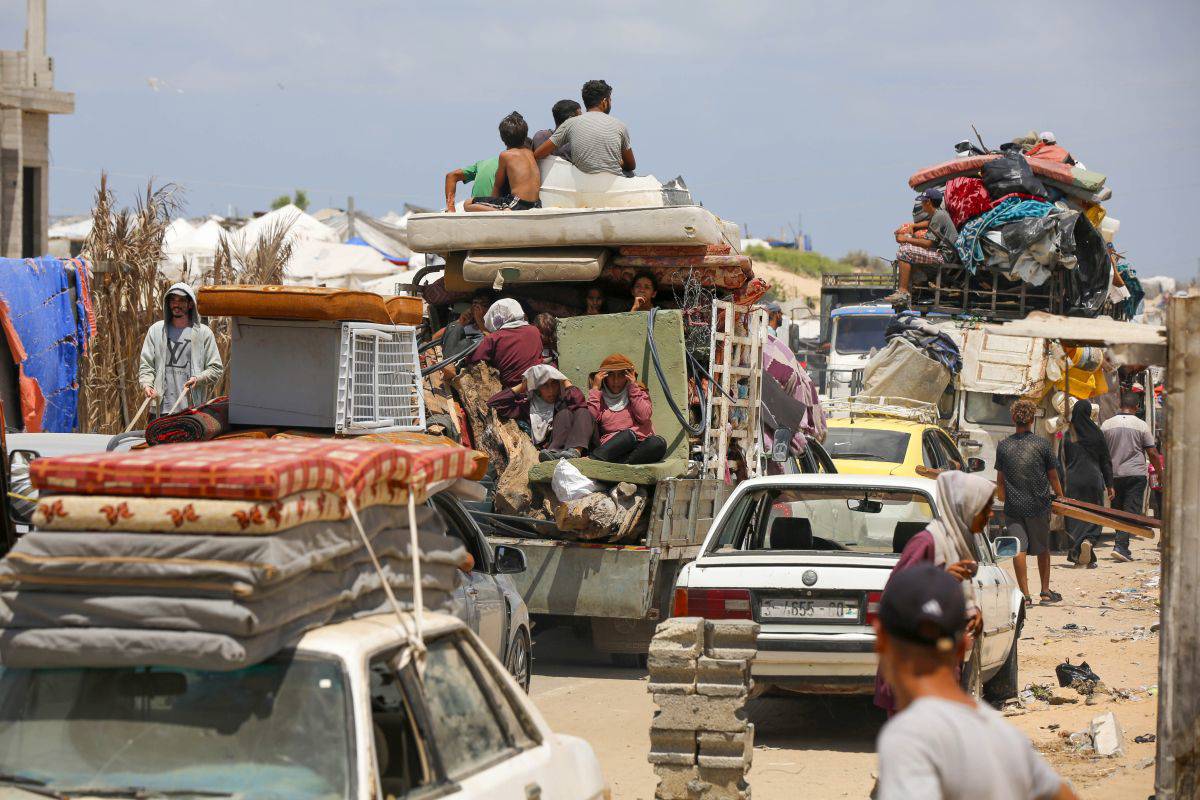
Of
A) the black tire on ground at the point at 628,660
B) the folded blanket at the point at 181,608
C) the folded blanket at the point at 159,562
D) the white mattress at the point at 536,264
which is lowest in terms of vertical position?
the black tire on ground at the point at 628,660

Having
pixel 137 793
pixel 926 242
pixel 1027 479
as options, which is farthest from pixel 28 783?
pixel 926 242

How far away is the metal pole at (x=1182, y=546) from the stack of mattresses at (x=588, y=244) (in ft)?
19.8

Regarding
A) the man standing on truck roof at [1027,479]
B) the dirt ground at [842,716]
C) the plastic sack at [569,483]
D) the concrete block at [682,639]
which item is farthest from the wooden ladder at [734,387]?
the concrete block at [682,639]

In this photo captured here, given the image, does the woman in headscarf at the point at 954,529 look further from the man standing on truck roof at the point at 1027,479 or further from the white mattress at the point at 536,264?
the man standing on truck roof at the point at 1027,479

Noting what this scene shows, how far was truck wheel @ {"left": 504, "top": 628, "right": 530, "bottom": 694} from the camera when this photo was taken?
339 inches

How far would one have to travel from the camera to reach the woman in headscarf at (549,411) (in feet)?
36.7

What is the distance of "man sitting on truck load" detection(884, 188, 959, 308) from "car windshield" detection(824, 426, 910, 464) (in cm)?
543

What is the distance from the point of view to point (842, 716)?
390 inches

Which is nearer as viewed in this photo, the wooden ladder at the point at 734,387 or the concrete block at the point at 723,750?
the concrete block at the point at 723,750

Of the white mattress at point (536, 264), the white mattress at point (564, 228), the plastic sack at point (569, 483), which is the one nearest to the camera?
the plastic sack at point (569, 483)

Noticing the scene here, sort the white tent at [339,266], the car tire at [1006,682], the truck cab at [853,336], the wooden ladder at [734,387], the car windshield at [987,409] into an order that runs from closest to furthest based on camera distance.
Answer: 1. the car tire at [1006,682]
2. the wooden ladder at [734,387]
3. the car windshield at [987,409]
4. the truck cab at [853,336]
5. the white tent at [339,266]

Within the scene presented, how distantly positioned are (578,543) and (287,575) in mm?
6818

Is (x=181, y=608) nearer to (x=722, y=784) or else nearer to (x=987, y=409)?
(x=722, y=784)

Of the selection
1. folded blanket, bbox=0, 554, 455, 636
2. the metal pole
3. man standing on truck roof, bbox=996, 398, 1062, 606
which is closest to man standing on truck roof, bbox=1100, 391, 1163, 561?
man standing on truck roof, bbox=996, 398, 1062, 606
